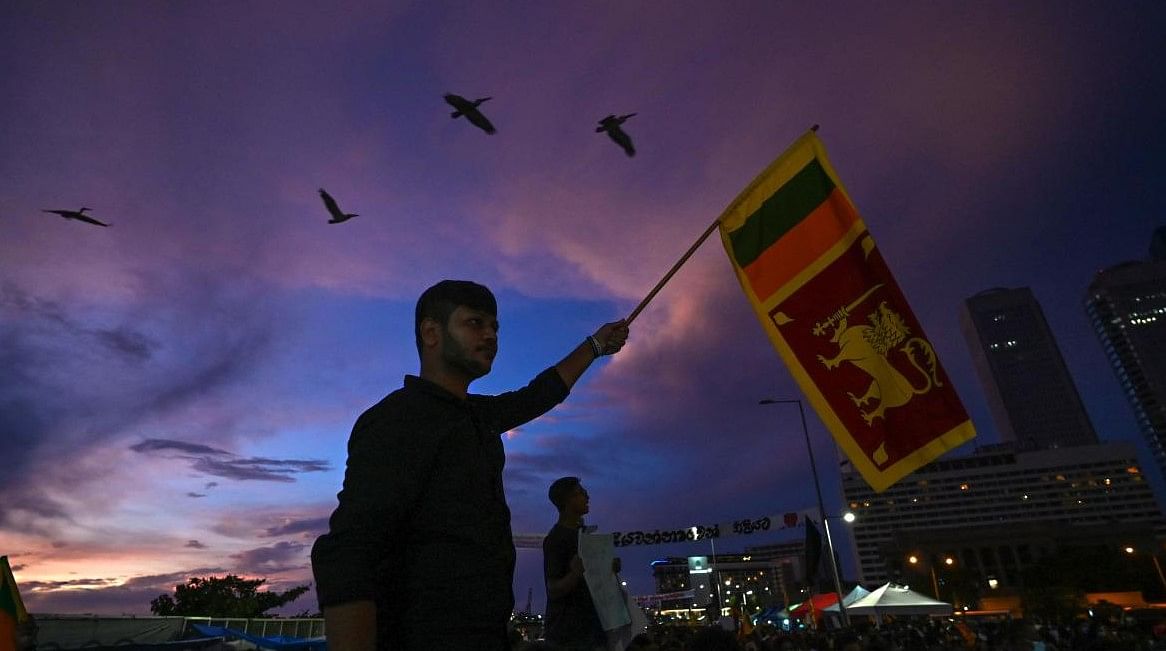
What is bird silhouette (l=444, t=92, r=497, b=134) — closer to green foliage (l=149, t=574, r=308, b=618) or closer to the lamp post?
the lamp post

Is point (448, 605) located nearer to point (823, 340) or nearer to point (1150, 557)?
point (823, 340)

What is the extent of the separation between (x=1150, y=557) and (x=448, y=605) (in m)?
111

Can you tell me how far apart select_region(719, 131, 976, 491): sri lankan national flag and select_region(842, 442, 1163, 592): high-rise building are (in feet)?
454

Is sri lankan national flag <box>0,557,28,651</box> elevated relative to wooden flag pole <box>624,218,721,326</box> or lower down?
lower down

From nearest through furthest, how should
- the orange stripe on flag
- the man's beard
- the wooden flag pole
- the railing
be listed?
the man's beard
the wooden flag pole
the orange stripe on flag
the railing

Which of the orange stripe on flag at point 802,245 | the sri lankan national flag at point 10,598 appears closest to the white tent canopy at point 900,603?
the orange stripe on flag at point 802,245

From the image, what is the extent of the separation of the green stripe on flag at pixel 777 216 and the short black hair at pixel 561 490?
260cm

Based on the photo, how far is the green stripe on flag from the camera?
5672mm

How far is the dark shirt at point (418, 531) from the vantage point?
1576 millimetres

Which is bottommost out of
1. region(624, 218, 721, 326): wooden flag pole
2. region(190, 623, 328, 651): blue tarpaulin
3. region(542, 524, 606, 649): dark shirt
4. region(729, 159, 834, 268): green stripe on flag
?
region(190, 623, 328, 651): blue tarpaulin

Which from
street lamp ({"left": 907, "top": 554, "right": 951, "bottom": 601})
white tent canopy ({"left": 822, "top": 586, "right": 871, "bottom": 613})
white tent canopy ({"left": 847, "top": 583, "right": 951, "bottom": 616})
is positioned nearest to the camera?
white tent canopy ({"left": 847, "top": 583, "right": 951, "bottom": 616})

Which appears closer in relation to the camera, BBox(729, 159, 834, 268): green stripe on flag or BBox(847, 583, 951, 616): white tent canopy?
BBox(729, 159, 834, 268): green stripe on flag

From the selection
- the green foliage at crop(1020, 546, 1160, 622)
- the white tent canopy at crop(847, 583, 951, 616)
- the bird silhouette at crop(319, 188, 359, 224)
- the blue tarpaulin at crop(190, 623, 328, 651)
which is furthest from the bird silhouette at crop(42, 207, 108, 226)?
the green foliage at crop(1020, 546, 1160, 622)

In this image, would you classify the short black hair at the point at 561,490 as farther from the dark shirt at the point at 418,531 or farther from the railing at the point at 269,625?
the railing at the point at 269,625
